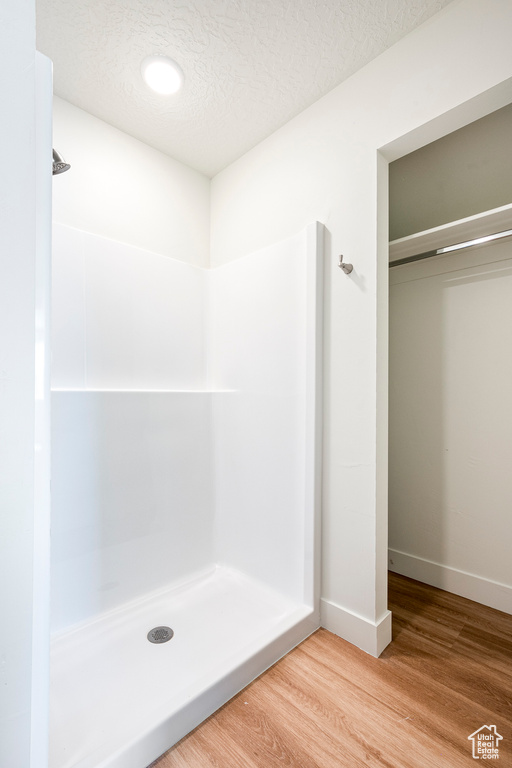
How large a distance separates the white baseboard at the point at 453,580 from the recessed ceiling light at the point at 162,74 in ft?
8.66

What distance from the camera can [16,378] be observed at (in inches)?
26.5

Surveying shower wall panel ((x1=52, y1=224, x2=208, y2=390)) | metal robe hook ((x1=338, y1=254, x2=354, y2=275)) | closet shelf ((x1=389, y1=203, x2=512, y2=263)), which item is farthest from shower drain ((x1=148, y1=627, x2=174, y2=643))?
closet shelf ((x1=389, y1=203, x2=512, y2=263))

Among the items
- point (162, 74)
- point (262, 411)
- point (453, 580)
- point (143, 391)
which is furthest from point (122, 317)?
point (453, 580)

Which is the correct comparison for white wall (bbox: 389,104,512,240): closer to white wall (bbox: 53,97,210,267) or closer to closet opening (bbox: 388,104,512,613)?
closet opening (bbox: 388,104,512,613)

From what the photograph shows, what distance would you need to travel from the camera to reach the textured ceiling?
4.41 ft

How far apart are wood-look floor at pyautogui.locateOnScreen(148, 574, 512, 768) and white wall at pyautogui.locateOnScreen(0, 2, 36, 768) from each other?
0.68m

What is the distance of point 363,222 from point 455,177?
788 millimetres

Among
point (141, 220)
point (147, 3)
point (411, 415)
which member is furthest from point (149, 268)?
point (411, 415)

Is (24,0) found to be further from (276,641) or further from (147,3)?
(276,641)

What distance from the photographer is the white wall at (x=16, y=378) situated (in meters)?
0.65

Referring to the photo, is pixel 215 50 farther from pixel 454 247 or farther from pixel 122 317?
pixel 454 247

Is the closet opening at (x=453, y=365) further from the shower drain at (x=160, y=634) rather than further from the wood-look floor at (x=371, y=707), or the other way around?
the shower drain at (x=160, y=634)

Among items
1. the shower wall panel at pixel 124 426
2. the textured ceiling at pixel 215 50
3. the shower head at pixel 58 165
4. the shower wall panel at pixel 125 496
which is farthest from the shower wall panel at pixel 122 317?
the textured ceiling at pixel 215 50

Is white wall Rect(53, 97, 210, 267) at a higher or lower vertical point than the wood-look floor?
higher
